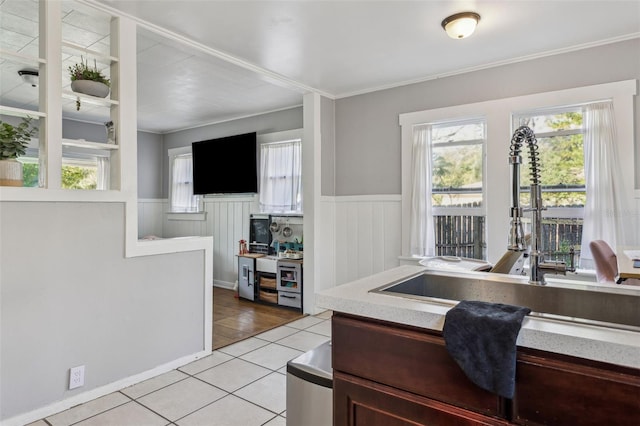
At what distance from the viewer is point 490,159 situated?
11.8 feet

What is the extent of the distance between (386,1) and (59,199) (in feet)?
8.04

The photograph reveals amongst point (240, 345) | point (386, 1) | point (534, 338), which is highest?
point (386, 1)

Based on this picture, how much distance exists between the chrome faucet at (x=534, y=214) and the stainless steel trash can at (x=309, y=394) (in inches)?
38.1

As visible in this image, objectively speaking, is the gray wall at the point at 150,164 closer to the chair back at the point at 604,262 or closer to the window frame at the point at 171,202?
the window frame at the point at 171,202

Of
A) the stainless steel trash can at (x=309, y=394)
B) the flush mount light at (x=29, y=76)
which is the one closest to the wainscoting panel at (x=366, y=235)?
the stainless steel trash can at (x=309, y=394)

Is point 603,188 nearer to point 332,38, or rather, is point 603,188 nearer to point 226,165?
point 332,38

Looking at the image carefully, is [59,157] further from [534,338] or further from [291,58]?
[534,338]

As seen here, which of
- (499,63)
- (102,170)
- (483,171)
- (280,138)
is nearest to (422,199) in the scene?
(483,171)

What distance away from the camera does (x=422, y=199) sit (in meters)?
3.92

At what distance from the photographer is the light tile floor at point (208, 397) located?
7.24ft

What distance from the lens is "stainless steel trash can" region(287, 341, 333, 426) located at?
1.65 meters

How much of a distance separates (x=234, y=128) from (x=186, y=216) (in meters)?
1.83

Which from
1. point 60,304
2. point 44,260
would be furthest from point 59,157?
point 60,304

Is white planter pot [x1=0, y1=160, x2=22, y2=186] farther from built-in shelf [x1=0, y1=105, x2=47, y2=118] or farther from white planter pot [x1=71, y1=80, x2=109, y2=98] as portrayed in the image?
white planter pot [x1=71, y1=80, x2=109, y2=98]
